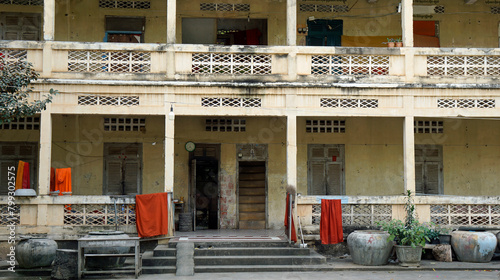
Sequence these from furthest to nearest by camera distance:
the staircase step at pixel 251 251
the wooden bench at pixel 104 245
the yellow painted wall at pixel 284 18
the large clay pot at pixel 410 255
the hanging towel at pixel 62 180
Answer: the yellow painted wall at pixel 284 18 < the hanging towel at pixel 62 180 < the staircase step at pixel 251 251 < the large clay pot at pixel 410 255 < the wooden bench at pixel 104 245

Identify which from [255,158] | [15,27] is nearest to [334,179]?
[255,158]

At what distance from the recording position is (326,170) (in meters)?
16.8

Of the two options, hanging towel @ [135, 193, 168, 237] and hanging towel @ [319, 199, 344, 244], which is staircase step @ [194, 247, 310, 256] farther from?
hanging towel @ [135, 193, 168, 237]

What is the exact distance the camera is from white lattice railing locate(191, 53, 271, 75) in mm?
14141

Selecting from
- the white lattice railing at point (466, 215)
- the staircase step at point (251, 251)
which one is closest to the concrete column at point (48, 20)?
the staircase step at point (251, 251)

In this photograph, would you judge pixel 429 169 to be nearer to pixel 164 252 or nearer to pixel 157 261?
pixel 164 252

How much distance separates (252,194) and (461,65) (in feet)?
21.7

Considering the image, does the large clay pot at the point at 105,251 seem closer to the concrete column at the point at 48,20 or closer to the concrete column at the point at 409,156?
the concrete column at the point at 48,20

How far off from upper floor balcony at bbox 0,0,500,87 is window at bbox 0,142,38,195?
3.01 metres

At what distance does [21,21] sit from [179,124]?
522 cm

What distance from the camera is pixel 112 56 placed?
14070mm

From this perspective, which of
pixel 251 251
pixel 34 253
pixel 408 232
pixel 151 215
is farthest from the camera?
pixel 151 215

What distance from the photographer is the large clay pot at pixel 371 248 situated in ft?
41.0

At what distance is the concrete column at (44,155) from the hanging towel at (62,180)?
13.9 inches
